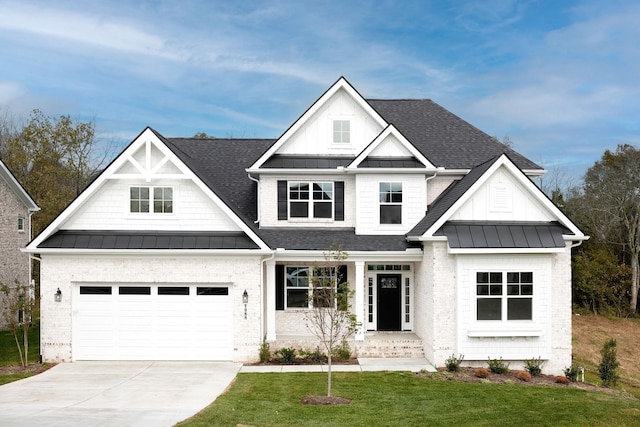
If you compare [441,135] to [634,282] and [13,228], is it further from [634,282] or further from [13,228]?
[634,282]

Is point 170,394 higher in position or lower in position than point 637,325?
higher

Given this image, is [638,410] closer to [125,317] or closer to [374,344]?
[374,344]

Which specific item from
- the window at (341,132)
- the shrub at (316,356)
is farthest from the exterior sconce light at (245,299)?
the window at (341,132)

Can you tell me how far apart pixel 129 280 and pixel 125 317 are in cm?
115

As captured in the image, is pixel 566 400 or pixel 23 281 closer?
pixel 566 400

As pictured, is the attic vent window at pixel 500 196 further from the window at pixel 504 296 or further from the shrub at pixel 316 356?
the shrub at pixel 316 356

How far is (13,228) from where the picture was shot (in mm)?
25828

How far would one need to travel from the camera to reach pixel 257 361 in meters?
17.9

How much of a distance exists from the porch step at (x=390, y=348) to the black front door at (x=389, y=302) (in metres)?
2.00

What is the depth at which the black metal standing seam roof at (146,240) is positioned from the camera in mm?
17656

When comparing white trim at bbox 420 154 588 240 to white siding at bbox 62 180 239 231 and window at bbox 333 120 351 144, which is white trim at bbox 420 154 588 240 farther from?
white siding at bbox 62 180 239 231

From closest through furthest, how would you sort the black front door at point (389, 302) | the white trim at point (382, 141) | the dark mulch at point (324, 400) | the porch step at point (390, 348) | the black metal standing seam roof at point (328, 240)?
the dark mulch at point (324, 400) → the porch step at point (390, 348) → the black metal standing seam roof at point (328, 240) → the white trim at point (382, 141) → the black front door at point (389, 302)

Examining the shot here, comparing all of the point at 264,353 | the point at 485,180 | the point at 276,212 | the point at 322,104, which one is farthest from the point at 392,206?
the point at 264,353

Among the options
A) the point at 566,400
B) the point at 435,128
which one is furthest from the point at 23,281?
the point at 566,400
